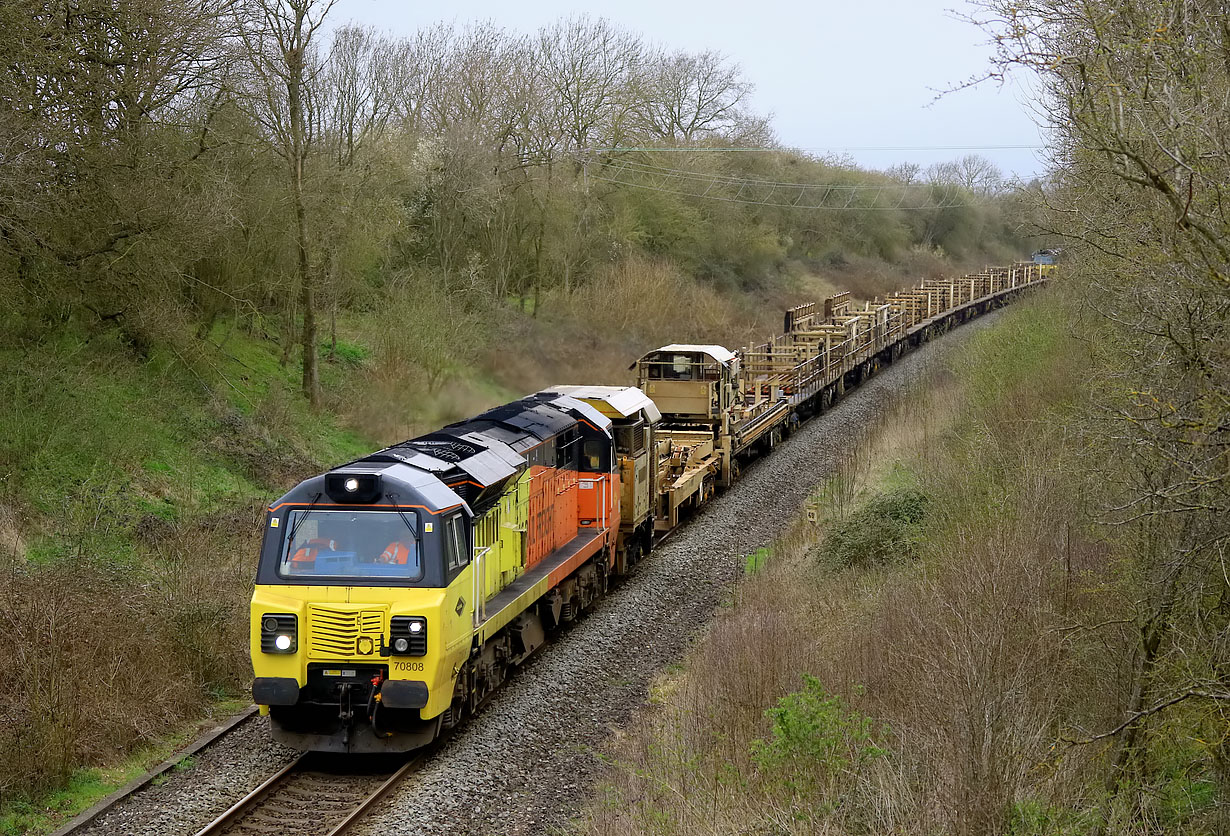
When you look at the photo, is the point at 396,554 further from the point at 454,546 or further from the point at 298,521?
the point at 298,521

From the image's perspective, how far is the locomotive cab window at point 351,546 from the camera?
1022cm

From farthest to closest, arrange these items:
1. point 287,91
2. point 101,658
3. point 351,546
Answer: point 287,91
point 101,658
point 351,546

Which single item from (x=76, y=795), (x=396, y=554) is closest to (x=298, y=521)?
(x=396, y=554)

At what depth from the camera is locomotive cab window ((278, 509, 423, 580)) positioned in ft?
33.5

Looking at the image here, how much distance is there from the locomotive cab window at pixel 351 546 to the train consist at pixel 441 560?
0.01 metres

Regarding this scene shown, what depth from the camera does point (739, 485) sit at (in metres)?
24.7

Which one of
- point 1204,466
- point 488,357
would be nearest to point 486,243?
point 488,357

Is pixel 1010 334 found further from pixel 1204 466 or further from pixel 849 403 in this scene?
pixel 1204 466

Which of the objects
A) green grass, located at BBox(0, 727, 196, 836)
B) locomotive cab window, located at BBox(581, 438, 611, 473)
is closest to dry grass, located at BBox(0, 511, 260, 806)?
green grass, located at BBox(0, 727, 196, 836)

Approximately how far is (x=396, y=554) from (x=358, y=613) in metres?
→ 0.64

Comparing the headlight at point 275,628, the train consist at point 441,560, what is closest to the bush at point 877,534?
the train consist at point 441,560

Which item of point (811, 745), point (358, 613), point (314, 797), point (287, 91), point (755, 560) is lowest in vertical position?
point (755, 560)

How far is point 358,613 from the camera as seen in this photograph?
10008 millimetres

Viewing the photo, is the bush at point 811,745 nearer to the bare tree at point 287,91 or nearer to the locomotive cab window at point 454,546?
the locomotive cab window at point 454,546
